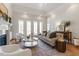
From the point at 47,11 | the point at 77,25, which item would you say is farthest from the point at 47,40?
the point at 77,25

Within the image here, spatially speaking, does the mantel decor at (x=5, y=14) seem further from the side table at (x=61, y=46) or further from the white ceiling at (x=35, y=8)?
the side table at (x=61, y=46)

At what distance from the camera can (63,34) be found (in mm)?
4223

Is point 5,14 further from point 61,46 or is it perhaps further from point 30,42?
point 61,46

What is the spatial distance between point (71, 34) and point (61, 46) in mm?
1235

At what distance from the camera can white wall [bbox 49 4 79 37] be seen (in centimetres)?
386

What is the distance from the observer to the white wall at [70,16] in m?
3.86

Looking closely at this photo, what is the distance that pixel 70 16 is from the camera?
14.8 feet

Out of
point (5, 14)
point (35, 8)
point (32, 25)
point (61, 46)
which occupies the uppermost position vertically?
point (35, 8)

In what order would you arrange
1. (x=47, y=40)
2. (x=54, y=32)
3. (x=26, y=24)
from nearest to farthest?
(x=26, y=24) < (x=54, y=32) < (x=47, y=40)

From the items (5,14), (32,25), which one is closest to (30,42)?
(32,25)

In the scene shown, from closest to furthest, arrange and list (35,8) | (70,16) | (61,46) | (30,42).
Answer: (35,8) → (61,46) → (30,42) → (70,16)

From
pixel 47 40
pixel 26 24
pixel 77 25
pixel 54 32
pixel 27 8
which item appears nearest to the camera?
pixel 27 8

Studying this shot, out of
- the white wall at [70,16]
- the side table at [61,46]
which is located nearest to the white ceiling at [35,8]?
the white wall at [70,16]

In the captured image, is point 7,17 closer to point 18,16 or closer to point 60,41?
point 18,16
